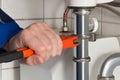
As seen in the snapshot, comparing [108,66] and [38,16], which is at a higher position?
[38,16]

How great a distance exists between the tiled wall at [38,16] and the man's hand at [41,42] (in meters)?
0.32

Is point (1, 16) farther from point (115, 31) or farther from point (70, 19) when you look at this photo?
point (70, 19)

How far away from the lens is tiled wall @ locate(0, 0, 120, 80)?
826mm

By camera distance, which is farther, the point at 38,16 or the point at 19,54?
the point at 38,16

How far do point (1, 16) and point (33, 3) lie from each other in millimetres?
428

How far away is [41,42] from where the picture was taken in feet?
1.38

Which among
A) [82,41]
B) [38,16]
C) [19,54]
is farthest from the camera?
[38,16]

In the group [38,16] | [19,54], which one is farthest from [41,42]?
[38,16]

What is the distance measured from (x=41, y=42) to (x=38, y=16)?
0.58 meters

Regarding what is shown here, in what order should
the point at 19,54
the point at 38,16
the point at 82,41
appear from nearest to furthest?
the point at 19,54, the point at 82,41, the point at 38,16

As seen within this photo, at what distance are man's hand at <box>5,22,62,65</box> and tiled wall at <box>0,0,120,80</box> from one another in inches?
12.6

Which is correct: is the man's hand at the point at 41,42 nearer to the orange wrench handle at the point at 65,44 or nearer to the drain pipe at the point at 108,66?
the orange wrench handle at the point at 65,44

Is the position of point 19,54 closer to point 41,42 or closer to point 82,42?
point 41,42

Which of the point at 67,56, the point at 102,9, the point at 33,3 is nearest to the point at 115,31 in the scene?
the point at 102,9
